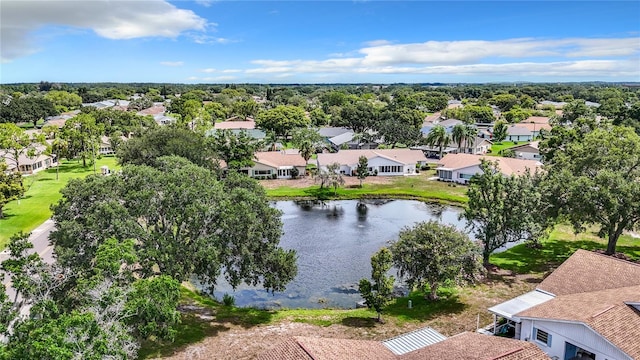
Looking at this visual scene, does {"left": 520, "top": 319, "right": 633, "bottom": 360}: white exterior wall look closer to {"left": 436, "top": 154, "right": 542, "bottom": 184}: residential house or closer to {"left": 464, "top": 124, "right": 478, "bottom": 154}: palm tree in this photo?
{"left": 436, "top": 154, "right": 542, "bottom": 184}: residential house

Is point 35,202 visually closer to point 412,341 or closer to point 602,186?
point 412,341

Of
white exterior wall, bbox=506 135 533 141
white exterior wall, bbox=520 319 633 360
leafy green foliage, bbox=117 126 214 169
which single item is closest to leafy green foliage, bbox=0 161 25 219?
leafy green foliage, bbox=117 126 214 169

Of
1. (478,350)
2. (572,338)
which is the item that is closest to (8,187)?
(478,350)

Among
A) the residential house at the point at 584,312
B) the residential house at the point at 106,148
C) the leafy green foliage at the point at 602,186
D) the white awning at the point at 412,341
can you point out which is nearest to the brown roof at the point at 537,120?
the leafy green foliage at the point at 602,186

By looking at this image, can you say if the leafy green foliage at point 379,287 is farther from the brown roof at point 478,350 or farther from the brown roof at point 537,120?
the brown roof at point 537,120

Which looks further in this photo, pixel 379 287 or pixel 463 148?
pixel 463 148
